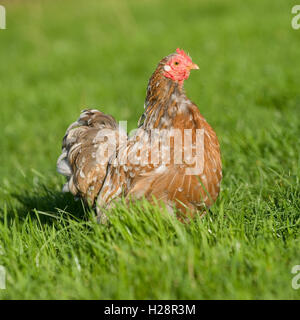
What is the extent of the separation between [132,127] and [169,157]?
364cm

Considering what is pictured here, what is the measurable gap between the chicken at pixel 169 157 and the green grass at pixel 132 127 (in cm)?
16

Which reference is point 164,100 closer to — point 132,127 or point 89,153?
point 89,153

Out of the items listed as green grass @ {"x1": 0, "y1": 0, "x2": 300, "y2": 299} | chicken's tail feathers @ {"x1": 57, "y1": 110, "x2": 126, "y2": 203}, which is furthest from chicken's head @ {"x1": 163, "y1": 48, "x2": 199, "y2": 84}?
green grass @ {"x1": 0, "y1": 0, "x2": 300, "y2": 299}

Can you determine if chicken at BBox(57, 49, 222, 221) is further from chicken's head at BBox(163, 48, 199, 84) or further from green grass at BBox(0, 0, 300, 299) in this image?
green grass at BBox(0, 0, 300, 299)

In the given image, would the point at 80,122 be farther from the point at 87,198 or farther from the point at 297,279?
the point at 297,279

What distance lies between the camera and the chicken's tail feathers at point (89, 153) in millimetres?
3572

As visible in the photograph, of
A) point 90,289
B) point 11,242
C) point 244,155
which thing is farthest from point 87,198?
point 244,155

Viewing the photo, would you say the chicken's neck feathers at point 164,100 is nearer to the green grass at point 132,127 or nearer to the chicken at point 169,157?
the chicken at point 169,157

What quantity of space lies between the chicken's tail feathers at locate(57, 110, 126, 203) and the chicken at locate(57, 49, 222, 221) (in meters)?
0.06

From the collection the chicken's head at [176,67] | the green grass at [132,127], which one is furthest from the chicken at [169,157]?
the green grass at [132,127]

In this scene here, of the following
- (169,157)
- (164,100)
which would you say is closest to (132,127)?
(164,100)

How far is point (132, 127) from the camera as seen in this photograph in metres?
6.66

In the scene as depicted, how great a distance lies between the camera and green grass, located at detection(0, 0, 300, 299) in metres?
2.61

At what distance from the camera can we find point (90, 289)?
2.63 meters
